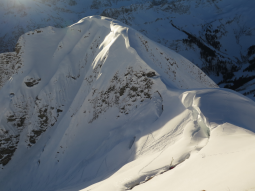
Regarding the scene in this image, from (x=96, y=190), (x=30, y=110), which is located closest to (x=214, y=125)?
(x=96, y=190)

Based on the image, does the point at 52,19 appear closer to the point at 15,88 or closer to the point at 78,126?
the point at 15,88

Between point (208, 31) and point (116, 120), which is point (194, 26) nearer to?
point (208, 31)

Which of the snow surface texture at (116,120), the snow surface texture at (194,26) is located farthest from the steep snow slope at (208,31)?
the snow surface texture at (116,120)

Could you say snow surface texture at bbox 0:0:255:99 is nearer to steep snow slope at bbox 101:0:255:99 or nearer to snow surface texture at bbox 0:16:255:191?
steep snow slope at bbox 101:0:255:99

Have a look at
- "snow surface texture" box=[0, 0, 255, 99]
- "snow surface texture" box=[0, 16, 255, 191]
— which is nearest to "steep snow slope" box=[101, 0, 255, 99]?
"snow surface texture" box=[0, 0, 255, 99]

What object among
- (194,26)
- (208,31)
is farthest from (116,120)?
(194,26)

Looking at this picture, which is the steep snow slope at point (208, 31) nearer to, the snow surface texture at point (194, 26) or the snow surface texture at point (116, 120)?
the snow surface texture at point (194, 26)
